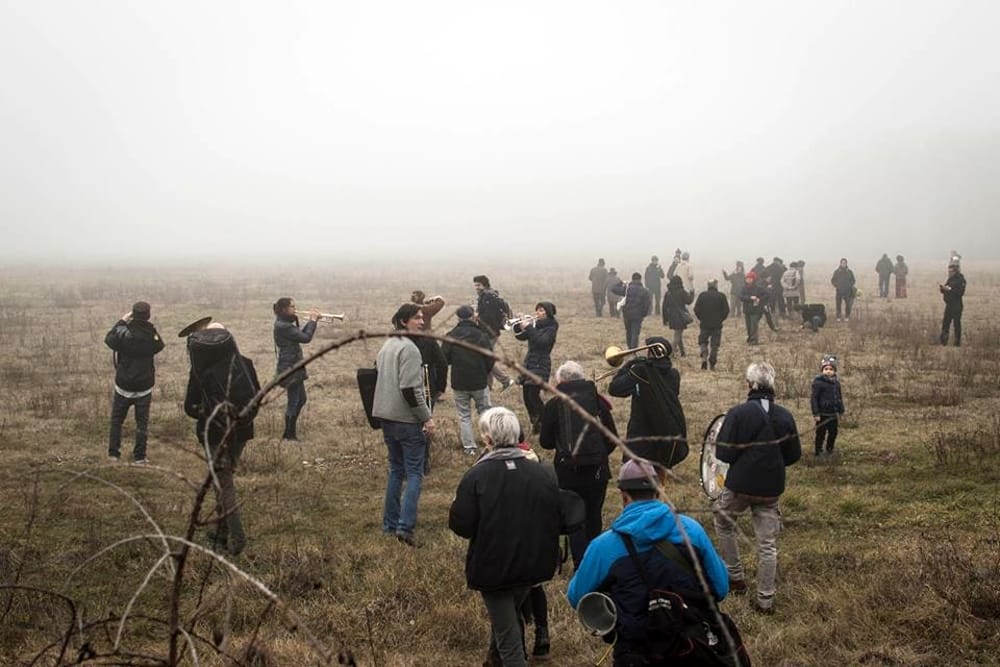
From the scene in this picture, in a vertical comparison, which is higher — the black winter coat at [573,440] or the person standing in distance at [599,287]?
the person standing in distance at [599,287]

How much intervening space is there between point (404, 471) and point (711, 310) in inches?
366

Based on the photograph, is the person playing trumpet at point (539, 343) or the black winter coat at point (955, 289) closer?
the person playing trumpet at point (539, 343)

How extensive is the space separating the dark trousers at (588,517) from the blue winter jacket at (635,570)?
95.1 inches

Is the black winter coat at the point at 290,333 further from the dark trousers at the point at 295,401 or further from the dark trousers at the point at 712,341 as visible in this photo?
the dark trousers at the point at 712,341

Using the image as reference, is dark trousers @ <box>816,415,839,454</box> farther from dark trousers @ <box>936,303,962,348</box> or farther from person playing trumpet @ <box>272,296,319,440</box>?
dark trousers @ <box>936,303,962,348</box>

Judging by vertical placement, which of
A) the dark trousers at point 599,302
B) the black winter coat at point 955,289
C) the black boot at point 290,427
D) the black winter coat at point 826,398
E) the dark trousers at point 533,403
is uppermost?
the black winter coat at point 955,289

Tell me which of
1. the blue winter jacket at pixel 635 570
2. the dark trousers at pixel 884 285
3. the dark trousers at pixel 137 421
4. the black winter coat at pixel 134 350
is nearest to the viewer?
the blue winter jacket at pixel 635 570

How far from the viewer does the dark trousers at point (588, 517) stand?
6043 mm

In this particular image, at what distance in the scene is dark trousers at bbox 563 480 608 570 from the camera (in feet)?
19.8

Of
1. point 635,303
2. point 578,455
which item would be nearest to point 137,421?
point 578,455

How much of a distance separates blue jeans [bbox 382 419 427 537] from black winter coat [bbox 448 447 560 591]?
101 inches

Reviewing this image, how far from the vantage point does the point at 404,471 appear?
710 cm

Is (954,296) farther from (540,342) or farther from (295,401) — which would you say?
(295,401)

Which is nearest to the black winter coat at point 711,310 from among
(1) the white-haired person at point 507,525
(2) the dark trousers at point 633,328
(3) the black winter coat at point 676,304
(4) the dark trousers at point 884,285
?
(3) the black winter coat at point 676,304
